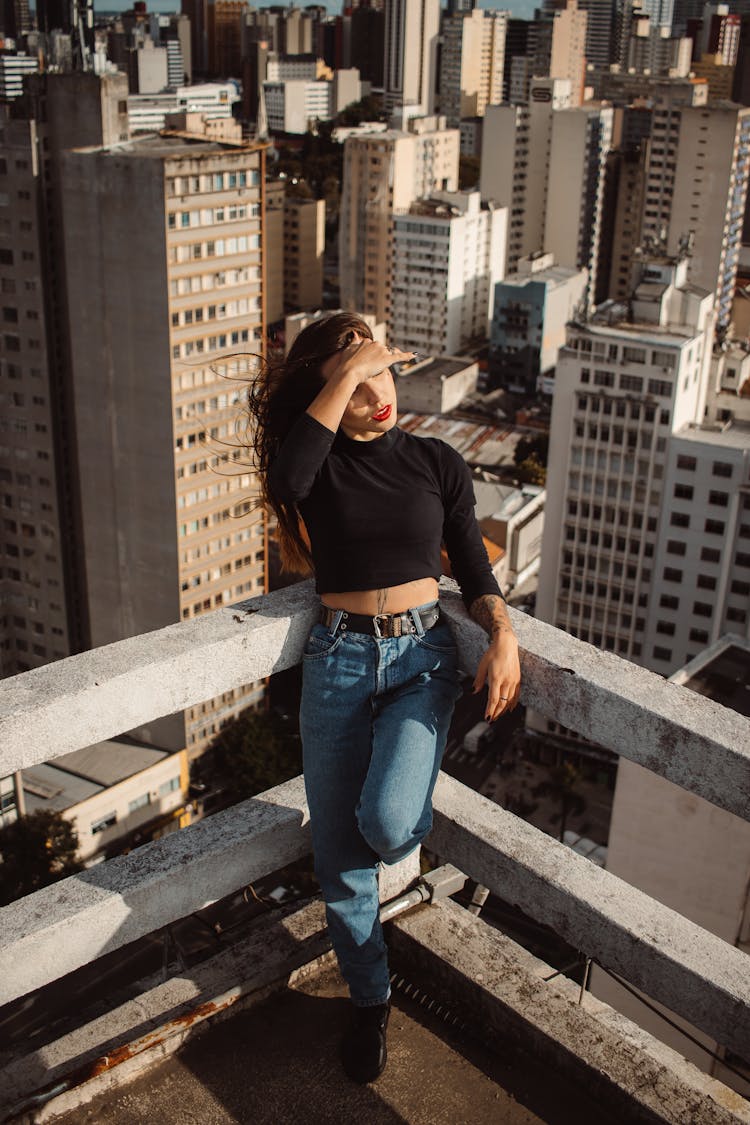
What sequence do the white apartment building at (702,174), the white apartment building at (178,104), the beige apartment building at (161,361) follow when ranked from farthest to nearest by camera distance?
the white apartment building at (178,104) < the white apartment building at (702,174) < the beige apartment building at (161,361)

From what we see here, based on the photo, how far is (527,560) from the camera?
4791 cm

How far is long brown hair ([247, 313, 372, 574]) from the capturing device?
4559mm

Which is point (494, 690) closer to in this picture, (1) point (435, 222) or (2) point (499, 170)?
(1) point (435, 222)

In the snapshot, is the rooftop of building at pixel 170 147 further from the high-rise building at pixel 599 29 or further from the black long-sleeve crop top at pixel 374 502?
the high-rise building at pixel 599 29

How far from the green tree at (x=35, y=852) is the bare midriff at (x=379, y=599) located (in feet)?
78.0

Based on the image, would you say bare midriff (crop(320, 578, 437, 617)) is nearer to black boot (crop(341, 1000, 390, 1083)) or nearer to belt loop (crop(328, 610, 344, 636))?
belt loop (crop(328, 610, 344, 636))

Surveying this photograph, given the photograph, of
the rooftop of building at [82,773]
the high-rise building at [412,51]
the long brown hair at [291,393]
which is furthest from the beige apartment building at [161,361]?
the high-rise building at [412,51]

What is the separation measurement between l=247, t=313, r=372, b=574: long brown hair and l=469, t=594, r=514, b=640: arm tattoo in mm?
696

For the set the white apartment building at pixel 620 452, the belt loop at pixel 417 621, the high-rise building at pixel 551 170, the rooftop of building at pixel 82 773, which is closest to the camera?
the belt loop at pixel 417 621

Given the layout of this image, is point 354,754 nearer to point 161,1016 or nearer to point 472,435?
point 161,1016

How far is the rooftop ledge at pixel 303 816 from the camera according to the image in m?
3.77

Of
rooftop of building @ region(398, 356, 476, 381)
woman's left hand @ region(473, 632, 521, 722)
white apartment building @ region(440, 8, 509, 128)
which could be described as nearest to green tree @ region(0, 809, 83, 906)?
woman's left hand @ region(473, 632, 521, 722)

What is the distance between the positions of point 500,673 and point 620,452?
3589 cm

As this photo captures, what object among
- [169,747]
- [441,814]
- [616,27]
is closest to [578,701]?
[441,814]
